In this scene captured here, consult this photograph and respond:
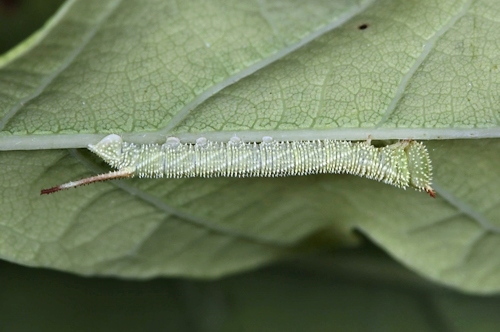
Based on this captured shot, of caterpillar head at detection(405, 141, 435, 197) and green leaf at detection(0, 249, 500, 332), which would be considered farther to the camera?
green leaf at detection(0, 249, 500, 332)

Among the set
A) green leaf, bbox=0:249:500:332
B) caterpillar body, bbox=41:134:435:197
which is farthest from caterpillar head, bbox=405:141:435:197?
green leaf, bbox=0:249:500:332

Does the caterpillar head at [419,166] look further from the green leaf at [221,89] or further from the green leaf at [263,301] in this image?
the green leaf at [263,301]

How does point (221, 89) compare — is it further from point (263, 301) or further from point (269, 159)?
point (263, 301)

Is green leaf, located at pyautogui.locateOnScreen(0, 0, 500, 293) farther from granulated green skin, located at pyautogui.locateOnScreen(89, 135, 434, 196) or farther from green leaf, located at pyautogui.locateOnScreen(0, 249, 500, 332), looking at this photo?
green leaf, located at pyautogui.locateOnScreen(0, 249, 500, 332)

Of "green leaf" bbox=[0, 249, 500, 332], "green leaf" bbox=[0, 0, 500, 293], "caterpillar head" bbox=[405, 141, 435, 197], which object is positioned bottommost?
"green leaf" bbox=[0, 249, 500, 332]

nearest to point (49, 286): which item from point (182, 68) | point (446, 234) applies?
point (182, 68)

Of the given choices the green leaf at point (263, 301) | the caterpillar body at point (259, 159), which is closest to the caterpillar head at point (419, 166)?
the caterpillar body at point (259, 159)

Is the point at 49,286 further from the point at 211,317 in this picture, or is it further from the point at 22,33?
the point at 22,33
